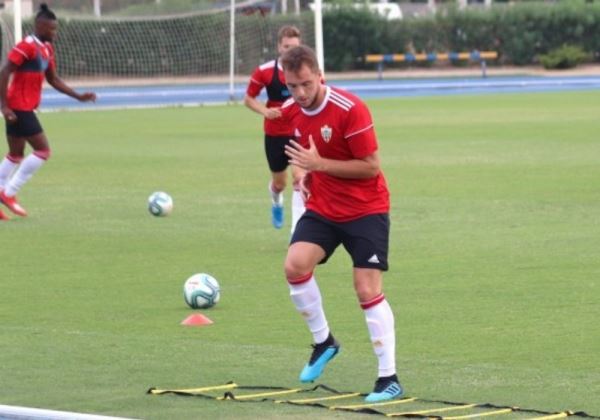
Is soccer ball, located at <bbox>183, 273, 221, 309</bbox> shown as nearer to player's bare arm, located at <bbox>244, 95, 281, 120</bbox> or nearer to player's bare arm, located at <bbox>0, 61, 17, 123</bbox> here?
player's bare arm, located at <bbox>244, 95, 281, 120</bbox>

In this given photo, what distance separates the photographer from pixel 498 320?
1071cm

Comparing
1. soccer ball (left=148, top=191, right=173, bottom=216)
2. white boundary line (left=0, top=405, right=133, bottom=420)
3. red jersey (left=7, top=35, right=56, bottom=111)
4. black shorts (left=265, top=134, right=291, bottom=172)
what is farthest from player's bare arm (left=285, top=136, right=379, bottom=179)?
red jersey (left=7, top=35, right=56, bottom=111)

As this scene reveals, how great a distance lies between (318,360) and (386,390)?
2.16ft

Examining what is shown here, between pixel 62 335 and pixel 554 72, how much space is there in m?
52.4

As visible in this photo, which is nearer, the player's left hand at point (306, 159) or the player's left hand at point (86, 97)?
the player's left hand at point (306, 159)

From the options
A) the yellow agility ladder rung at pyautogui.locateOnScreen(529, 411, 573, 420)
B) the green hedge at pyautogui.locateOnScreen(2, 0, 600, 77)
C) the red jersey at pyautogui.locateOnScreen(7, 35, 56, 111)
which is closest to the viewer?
the yellow agility ladder rung at pyautogui.locateOnScreen(529, 411, 573, 420)

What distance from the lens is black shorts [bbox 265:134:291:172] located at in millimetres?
15195

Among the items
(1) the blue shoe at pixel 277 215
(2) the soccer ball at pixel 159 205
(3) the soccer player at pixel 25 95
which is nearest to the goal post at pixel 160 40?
(3) the soccer player at pixel 25 95

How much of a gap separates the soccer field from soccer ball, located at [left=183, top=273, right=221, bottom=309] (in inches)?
3.8

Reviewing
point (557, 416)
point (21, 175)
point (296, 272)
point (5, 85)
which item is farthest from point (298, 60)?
point (21, 175)

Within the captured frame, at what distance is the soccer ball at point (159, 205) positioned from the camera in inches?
691

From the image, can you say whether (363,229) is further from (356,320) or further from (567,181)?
(567,181)

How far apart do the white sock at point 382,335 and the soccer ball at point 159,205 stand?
931 cm

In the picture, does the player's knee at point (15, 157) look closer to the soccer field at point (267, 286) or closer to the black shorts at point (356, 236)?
the soccer field at point (267, 286)
